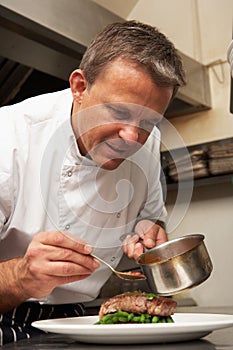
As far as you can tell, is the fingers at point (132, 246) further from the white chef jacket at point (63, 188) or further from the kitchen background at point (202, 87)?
the kitchen background at point (202, 87)

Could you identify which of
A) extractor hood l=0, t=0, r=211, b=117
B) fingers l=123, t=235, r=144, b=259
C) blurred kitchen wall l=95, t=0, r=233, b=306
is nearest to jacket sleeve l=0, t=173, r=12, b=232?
fingers l=123, t=235, r=144, b=259

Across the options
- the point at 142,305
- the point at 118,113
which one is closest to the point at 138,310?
the point at 142,305

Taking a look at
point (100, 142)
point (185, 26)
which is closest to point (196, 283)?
point (100, 142)

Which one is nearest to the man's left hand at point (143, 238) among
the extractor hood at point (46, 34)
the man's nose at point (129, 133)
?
the man's nose at point (129, 133)

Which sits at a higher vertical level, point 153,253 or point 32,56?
point 32,56

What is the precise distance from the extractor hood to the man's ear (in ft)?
1.32

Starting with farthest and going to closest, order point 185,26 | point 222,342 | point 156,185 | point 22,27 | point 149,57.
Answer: point 185,26 → point 22,27 → point 156,185 → point 149,57 → point 222,342

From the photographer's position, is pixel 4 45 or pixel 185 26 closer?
pixel 4 45

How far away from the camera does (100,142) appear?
104cm

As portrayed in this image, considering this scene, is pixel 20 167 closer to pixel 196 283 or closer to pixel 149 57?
pixel 149 57

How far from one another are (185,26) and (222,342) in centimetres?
228

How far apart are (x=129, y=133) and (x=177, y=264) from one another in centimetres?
26

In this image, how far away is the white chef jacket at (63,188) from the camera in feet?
3.51

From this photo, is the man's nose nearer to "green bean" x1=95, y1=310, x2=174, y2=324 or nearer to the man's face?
the man's face
